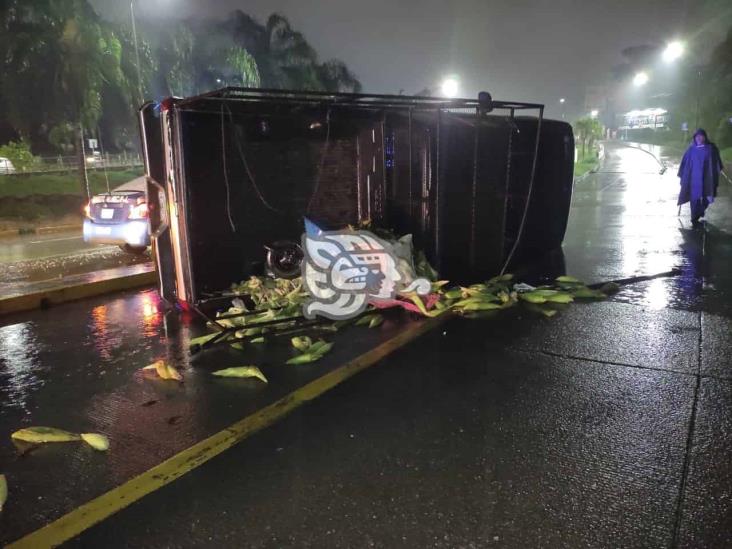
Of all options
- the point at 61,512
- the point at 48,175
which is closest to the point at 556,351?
the point at 61,512

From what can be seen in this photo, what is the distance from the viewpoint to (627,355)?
4707 millimetres

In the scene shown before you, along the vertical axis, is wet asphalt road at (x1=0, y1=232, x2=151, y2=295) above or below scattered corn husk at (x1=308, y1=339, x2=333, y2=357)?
below

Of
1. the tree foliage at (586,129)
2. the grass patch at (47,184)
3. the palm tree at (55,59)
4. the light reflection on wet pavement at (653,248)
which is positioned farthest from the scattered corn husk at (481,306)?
the tree foliage at (586,129)

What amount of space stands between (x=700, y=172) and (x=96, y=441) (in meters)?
12.0

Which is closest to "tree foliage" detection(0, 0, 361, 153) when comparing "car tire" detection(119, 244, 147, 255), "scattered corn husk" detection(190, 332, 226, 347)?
"car tire" detection(119, 244, 147, 255)

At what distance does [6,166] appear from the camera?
29672 millimetres

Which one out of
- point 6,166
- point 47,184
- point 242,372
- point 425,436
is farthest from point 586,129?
point 425,436

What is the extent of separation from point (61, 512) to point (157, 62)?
80.2 ft

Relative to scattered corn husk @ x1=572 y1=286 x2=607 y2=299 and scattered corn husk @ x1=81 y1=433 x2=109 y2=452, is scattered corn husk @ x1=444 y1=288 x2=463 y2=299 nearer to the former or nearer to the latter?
Answer: scattered corn husk @ x1=572 y1=286 x2=607 y2=299

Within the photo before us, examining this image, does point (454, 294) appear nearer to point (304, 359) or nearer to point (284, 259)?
point (284, 259)

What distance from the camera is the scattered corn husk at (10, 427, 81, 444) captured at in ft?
11.7

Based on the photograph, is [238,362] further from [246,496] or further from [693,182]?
[693,182]

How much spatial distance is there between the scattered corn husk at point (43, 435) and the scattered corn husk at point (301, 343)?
197 cm

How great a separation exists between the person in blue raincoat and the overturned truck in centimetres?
522
